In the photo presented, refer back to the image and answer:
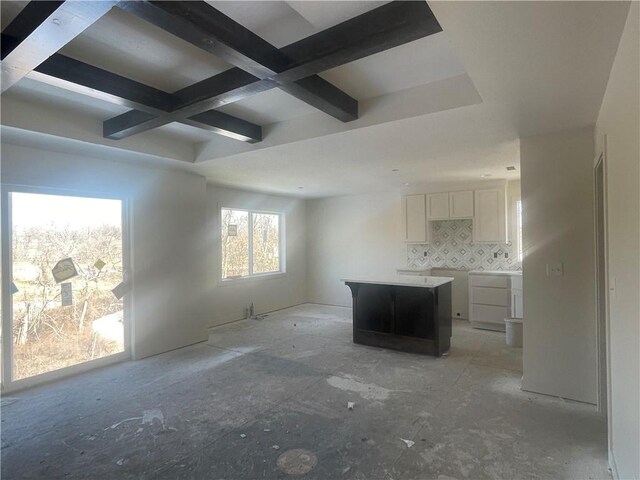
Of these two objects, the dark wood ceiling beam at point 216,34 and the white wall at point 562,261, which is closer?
the dark wood ceiling beam at point 216,34

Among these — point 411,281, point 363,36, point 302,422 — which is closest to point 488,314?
point 411,281

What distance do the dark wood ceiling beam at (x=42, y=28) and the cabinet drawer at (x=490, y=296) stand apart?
216 inches

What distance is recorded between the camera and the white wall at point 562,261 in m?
2.94

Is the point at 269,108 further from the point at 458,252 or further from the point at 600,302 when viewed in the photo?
the point at 458,252

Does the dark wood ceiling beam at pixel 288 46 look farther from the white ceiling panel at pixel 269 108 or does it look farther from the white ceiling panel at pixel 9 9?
the white ceiling panel at pixel 9 9

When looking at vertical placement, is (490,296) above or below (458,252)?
below

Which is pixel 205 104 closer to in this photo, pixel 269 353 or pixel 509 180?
pixel 269 353

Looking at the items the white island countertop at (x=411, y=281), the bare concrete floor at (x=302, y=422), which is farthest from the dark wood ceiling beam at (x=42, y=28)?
the white island countertop at (x=411, y=281)

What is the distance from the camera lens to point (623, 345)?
67.1 inches

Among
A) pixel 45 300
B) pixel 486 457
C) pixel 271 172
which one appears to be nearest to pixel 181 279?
pixel 45 300

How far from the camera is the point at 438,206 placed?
605 centimetres

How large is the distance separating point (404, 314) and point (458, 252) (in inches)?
96.9

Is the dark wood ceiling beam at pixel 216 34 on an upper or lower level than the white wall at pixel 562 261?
upper

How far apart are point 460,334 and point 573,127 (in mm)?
3190
